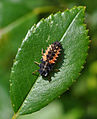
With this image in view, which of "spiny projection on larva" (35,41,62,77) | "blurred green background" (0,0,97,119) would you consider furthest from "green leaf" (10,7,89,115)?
"blurred green background" (0,0,97,119)

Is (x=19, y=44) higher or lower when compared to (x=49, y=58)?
lower

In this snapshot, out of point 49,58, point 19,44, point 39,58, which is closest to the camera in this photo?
point 39,58

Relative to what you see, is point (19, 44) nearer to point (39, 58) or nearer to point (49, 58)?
point (49, 58)

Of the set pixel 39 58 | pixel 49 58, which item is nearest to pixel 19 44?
pixel 49 58

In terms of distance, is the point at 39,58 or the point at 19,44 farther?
the point at 19,44

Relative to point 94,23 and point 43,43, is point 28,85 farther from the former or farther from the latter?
point 94,23

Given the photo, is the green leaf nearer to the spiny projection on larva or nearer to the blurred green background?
the spiny projection on larva
